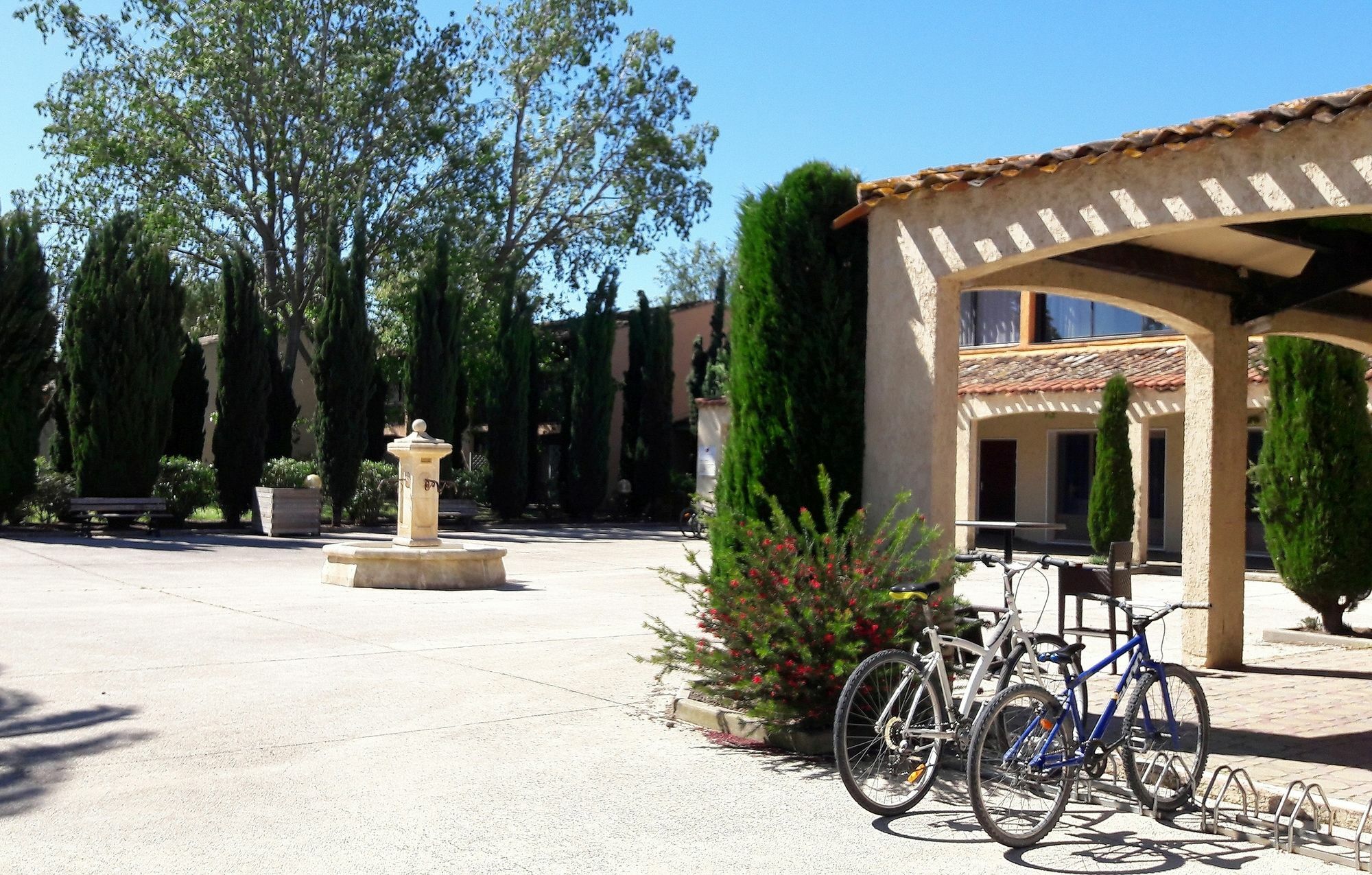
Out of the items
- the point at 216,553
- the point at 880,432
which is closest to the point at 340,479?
the point at 216,553

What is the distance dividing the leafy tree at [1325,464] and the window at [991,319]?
633 inches

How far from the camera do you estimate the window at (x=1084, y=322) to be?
2634cm

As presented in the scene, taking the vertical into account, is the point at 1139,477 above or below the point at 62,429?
below

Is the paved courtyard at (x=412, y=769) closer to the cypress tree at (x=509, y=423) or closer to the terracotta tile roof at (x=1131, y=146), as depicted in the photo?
the terracotta tile roof at (x=1131, y=146)

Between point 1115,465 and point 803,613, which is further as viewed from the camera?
point 1115,465

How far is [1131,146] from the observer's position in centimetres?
704

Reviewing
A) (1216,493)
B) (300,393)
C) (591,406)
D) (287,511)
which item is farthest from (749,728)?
(300,393)

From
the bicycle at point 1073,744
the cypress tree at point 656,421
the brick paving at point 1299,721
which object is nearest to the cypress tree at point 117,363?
the cypress tree at point 656,421

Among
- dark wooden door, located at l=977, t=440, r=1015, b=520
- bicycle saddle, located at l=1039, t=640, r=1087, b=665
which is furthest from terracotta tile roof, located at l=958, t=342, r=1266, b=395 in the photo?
bicycle saddle, located at l=1039, t=640, r=1087, b=665

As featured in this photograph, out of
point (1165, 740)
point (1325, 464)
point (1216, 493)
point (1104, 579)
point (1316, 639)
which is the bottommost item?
point (1316, 639)

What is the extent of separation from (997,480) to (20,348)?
64.5 feet

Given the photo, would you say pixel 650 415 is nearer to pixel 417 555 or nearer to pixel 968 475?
pixel 968 475

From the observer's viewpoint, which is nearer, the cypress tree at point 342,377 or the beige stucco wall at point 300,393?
the cypress tree at point 342,377

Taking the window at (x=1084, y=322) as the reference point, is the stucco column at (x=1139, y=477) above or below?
below
